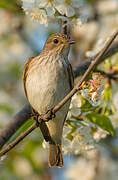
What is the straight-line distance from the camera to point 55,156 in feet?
12.6

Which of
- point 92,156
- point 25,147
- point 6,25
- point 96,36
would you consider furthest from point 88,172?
point 6,25

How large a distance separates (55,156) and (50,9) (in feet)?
4.44

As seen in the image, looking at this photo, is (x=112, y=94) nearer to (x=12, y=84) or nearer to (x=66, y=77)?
(x=66, y=77)

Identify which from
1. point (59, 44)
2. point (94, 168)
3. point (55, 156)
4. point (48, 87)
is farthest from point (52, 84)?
point (94, 168)

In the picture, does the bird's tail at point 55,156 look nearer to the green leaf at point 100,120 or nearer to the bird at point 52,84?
the bird at point 52,84

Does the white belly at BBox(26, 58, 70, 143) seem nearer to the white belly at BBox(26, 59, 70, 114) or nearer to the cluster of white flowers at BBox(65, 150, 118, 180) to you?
the white belly at BBox(26, 59, 70, 114)

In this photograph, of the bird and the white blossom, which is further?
the bird

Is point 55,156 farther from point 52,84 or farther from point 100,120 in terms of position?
point 52,84

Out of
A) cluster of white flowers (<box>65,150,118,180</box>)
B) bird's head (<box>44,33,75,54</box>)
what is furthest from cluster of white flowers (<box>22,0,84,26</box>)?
cluster of white flowers (<box>65,150,118,180</box>)

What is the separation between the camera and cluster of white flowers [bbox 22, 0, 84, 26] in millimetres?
3320

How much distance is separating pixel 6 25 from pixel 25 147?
2.35 metres

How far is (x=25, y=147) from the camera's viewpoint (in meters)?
6.28

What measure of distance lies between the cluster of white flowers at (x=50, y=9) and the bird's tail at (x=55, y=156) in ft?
3.83

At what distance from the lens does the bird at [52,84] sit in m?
3.48
